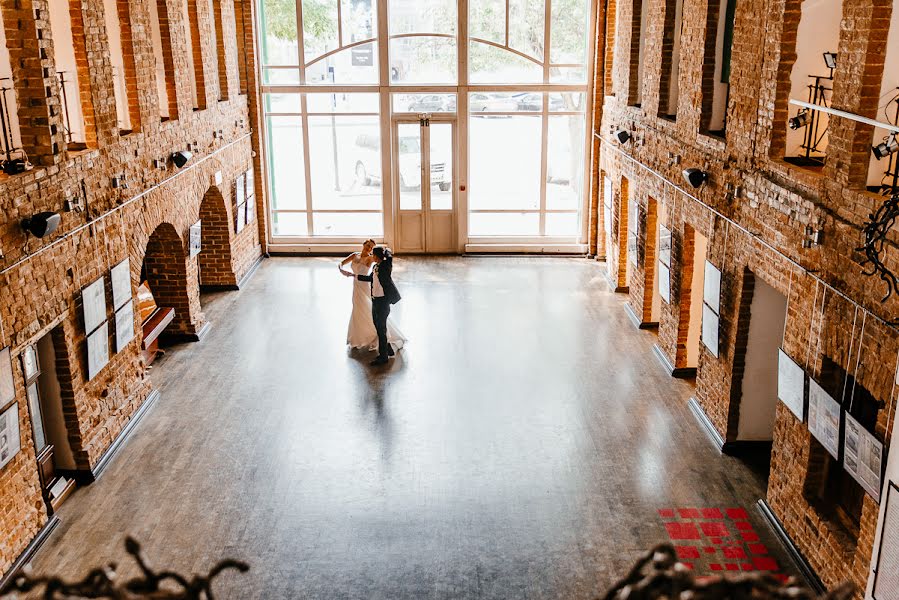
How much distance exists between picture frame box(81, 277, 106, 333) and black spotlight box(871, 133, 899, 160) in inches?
278

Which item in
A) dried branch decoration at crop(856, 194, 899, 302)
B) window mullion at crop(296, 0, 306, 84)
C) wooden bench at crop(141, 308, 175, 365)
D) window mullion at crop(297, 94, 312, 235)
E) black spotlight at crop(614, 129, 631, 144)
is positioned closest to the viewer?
dried branch decoration at crop(856, 194, 899, 302)

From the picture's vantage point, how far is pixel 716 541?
7195mm

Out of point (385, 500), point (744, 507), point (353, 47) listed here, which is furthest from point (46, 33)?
point (353, 47)

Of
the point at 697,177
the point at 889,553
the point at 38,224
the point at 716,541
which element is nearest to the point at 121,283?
the point at 38,224

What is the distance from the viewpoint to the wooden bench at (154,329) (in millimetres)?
10688

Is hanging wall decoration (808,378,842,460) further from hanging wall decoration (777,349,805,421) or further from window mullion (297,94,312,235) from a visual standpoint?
window mullion (297,94,312,235)

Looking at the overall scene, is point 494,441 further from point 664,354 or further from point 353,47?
point 353,47

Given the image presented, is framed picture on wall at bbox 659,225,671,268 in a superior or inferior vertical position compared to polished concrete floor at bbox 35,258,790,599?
superior

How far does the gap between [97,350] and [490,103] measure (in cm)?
970

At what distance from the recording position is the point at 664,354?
11188 mm

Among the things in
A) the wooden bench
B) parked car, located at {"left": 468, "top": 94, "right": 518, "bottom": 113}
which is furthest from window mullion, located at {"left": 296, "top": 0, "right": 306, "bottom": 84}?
the wooden bench

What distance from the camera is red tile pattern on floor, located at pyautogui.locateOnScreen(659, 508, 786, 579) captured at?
22.6 feet

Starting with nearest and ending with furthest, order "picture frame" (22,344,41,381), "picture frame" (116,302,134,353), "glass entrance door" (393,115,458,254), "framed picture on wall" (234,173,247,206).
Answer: "picture frame" (22,344,41,381), "picture frame" (116,302,134,353), "framed picture on wall" (234,173,247,206), "glass entrance door" (393,115,458,254)

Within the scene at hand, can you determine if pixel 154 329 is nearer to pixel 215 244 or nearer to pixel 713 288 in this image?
pixel 215 244
